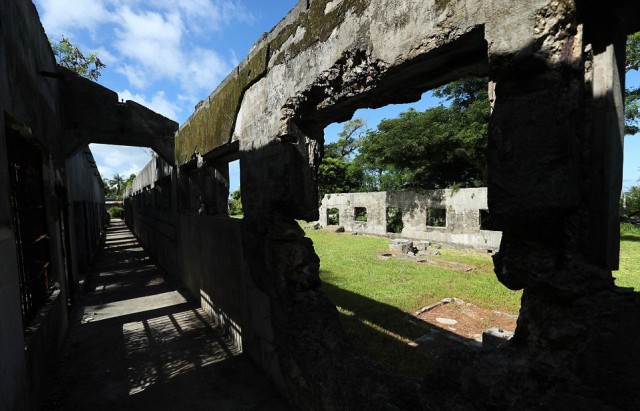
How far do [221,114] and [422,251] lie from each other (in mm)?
9422

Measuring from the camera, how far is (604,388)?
1.33m

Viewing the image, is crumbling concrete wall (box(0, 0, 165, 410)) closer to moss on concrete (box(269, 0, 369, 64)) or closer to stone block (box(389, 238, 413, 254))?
moss on concrete (box(269, 0, 369, 64))

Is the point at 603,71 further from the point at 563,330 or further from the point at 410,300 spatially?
the point at 410,300

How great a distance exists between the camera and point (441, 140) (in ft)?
45.6

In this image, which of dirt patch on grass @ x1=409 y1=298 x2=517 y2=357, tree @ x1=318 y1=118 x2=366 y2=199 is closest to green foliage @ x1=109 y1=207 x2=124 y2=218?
tree @ x1=318 y1=118 x2=366 y2=199

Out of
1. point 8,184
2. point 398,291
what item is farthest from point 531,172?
point 398,291

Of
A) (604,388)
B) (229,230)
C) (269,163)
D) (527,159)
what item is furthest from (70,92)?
(604,388)

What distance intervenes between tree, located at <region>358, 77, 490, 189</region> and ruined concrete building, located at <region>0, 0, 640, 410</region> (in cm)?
1130

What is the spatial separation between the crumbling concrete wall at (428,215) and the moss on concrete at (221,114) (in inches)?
328

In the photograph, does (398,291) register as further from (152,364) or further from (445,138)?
(445,138)

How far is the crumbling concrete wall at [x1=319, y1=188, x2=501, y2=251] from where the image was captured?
38.4 feet

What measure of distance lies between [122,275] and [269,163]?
7.66 m

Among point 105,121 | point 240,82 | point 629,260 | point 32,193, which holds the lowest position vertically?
point 629,260

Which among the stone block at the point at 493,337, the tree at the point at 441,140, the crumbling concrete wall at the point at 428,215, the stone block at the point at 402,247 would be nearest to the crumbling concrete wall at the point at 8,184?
the stone block at the point at 493,337
